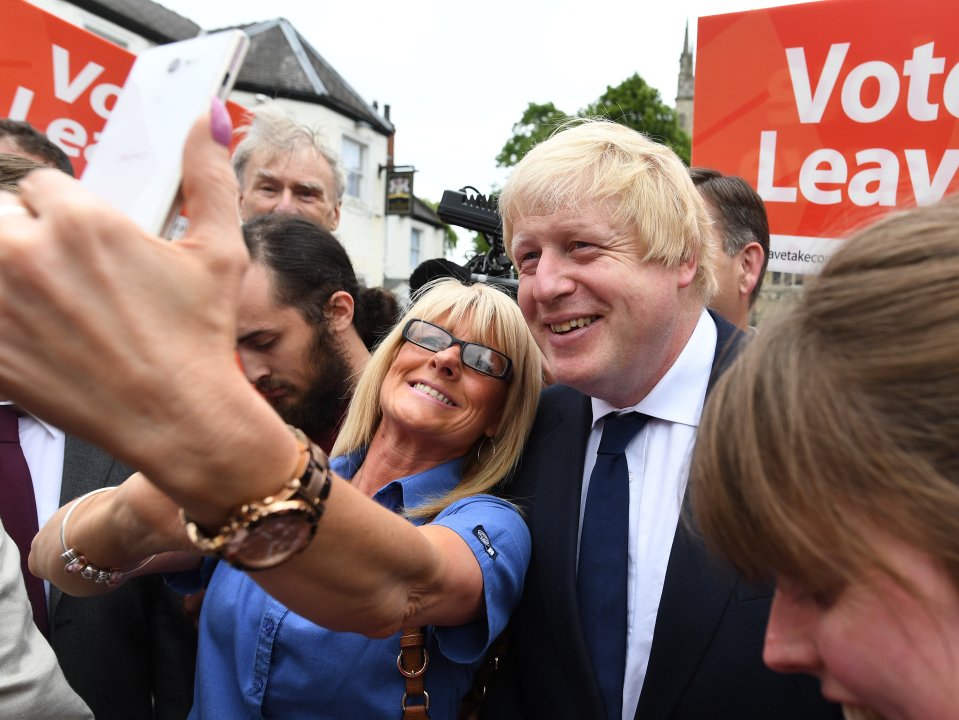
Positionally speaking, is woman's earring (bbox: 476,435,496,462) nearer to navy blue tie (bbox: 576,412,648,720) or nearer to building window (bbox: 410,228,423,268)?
navy blue tie (bbox: 576,412,648,720)

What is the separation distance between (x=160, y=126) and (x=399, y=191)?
24816mm

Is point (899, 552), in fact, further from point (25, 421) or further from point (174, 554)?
point (25, 421)

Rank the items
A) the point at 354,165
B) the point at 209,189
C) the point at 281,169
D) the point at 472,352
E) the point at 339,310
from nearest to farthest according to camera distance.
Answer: the point at 209,189 < the point at 472,352 < the point at 339,310 < the point at 281,169 < the point at 354,165

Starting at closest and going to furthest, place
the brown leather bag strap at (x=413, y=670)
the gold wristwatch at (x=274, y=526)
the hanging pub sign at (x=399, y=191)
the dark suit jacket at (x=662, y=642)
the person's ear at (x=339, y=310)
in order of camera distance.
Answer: the gold wristwatch at (x=274, y=526), the dark suit jacket at (x=662, y=642), the brown leather bag strap at (x=413, y=670), the person's ear at (x=339, y=310), the hanging pub sign at (x=399, y=191)

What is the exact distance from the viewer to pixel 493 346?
218cm

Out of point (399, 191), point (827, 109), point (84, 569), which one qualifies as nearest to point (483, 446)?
point (84, 569)

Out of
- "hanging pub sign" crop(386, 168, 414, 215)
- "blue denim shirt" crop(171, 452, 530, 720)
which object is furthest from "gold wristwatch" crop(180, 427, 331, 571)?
"hanging pub sign" crop(386, 168, 414, 215)

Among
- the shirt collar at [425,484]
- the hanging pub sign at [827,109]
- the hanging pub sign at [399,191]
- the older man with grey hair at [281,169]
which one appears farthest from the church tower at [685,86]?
the shirt collar at [425,484]

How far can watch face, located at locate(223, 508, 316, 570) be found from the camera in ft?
2.93

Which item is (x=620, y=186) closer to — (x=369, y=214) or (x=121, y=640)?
(x=121, y=640)

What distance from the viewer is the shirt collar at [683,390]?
1938 millimetres

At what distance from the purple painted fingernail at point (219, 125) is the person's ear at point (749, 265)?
9.20 feet

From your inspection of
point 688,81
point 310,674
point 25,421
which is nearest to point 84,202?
point 310,674

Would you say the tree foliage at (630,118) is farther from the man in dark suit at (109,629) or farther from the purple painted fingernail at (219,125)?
the purple painted fingernail at (219,125)
